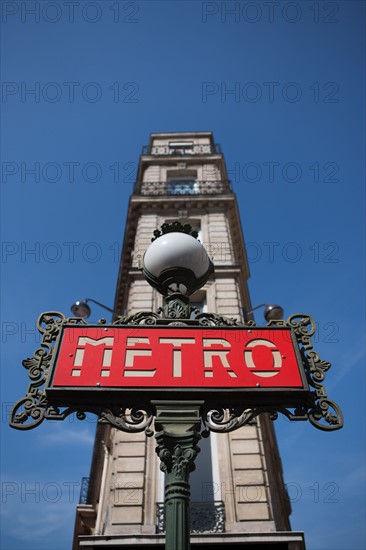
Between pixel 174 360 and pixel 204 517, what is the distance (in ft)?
26.1

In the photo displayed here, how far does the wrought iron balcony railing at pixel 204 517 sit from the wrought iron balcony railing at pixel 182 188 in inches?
543

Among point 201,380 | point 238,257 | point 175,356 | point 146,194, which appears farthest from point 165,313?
point 146,194

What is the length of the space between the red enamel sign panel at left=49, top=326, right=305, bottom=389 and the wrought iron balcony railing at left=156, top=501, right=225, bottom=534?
299 inches

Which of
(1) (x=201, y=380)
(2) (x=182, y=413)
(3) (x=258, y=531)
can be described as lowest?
(2) (x=182, y=413)

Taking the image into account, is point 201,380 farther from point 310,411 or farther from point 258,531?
point 258,531

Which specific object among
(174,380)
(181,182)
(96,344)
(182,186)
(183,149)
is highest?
(183,149)

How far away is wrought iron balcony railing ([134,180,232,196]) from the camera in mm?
20750

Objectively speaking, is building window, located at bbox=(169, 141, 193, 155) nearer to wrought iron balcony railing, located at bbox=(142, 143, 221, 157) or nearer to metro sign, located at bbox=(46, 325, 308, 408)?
wrought iron balcony railing, located at bbox=(142, 143, 221, 157)

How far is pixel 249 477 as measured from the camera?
10.5 m

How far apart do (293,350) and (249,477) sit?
8.26 meters

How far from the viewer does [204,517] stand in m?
9.70

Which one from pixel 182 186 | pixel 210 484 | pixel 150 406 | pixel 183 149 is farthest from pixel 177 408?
pixel 183 149

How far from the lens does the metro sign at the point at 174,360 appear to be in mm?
3182

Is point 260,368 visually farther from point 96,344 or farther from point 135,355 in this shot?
Result: point 96,344
